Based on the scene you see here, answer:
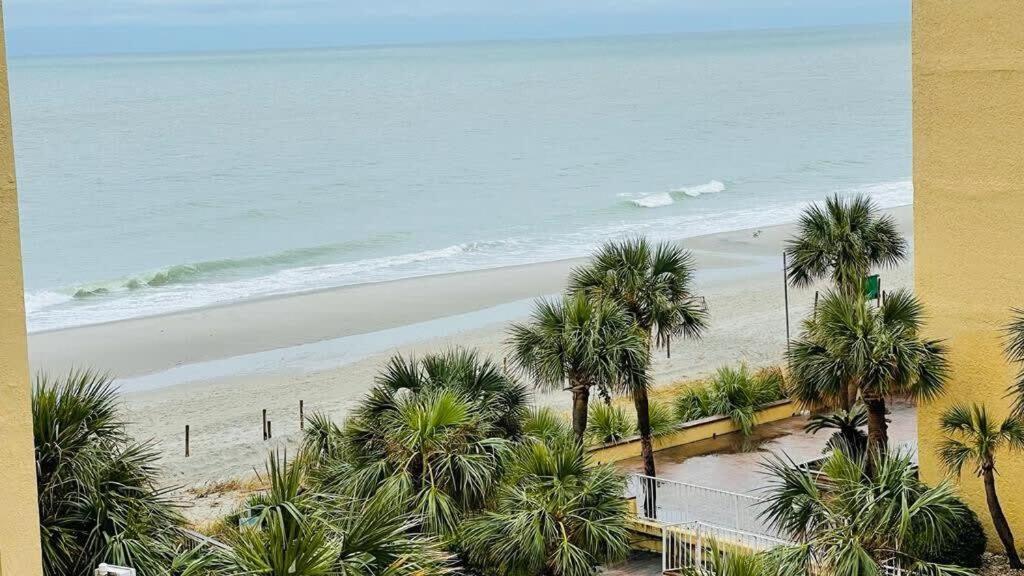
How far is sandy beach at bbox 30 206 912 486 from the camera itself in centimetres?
2956

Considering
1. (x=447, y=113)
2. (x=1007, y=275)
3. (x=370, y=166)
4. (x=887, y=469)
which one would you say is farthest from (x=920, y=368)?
(x=447, y=113)

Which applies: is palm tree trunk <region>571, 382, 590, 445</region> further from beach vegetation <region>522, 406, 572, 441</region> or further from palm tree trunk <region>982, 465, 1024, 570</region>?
palm tree trunk <region>982, 465, 1024, 570</region>

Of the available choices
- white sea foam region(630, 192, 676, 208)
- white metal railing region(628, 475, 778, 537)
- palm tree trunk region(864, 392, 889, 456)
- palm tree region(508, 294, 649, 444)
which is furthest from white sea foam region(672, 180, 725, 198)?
palm tree trunk region(864, 392, 889, 456)

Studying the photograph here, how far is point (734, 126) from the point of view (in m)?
117

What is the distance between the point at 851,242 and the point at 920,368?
28.1 ft

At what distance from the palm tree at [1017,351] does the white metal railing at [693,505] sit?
3627 mm

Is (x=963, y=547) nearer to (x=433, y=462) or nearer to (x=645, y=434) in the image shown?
(x=645, y=434)

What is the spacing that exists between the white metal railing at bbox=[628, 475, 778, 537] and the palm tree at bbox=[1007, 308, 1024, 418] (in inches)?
143

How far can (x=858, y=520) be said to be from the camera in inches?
510

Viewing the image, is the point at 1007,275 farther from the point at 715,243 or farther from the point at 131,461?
the point at 715,243

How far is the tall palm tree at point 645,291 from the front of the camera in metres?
19.8

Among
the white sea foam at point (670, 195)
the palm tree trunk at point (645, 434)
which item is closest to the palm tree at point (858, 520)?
the palm tree trunk at point (645, 434)

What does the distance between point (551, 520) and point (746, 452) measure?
8.58m

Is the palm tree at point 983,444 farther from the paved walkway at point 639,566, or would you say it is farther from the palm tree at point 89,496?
the palm tree at point 89,496
